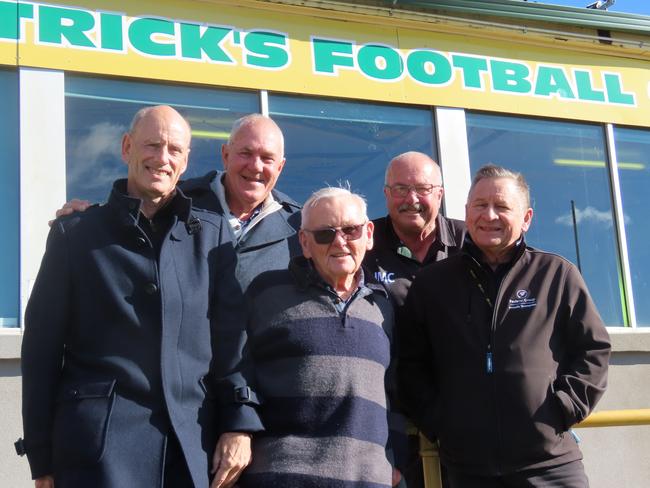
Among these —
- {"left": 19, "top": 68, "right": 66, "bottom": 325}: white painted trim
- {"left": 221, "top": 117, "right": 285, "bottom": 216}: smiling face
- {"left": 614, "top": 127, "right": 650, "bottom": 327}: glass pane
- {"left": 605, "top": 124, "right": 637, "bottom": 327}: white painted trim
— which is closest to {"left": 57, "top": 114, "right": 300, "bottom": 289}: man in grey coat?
{"left": 221, "top": 117, "right": 285, "bottom": 216}: smiling face

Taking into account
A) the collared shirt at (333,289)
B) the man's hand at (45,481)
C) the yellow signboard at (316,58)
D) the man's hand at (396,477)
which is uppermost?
the yellow signboard at (316,58)

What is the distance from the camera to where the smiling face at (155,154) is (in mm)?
2471

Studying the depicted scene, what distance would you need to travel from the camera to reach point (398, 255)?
10.9ft

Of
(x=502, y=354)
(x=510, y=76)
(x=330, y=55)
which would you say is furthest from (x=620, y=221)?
(x=502, y=354)

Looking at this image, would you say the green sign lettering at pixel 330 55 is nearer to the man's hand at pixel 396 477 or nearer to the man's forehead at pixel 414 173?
the man's forehead at pixel 414 173

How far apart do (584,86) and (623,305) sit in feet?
5.98

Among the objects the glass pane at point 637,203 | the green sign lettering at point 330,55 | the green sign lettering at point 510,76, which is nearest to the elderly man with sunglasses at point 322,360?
the green sign lettering at point 330,55

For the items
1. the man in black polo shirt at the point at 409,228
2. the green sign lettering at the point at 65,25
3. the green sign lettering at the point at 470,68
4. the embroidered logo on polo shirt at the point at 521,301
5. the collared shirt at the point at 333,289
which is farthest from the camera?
the green sign lettering at the point at 470,68

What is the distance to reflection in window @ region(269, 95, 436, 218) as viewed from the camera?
5.71 metres

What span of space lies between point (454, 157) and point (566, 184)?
3.56ft

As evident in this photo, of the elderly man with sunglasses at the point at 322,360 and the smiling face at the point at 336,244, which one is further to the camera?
the smiling face at the point at 336,244

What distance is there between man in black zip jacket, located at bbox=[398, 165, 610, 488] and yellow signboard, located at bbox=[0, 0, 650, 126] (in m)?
2.97

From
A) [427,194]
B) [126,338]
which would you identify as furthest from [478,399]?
[126,338]

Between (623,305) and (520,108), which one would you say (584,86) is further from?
(623,305)
